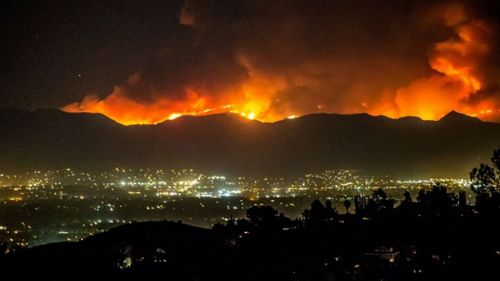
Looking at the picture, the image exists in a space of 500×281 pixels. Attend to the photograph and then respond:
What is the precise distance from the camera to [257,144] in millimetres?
139500

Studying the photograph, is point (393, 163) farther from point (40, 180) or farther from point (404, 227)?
point (404, 227)

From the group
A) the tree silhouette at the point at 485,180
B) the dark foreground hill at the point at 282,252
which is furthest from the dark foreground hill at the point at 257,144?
the dark foreground hill at the point at 282,252

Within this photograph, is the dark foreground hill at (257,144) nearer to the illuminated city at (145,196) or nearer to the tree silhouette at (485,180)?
the illuminated city at (145,196)

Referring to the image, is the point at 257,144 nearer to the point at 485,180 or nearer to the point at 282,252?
the point at 485,180

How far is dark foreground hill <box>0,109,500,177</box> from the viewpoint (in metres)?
129

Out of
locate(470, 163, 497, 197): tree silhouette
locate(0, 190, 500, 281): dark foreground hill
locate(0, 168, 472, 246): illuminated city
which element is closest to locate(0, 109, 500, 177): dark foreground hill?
locate(0, 168, 472, 246): illuminated city

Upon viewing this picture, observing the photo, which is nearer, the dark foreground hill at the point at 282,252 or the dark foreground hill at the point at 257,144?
the dark foreground hill at the point at 282,252

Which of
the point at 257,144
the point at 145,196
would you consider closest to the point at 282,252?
the point at 145,196

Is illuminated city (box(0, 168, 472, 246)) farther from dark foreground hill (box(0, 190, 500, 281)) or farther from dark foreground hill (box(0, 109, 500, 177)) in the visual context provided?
dark foreground hill (box(0, 190, 500, 281))

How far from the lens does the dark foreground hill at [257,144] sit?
129 meters

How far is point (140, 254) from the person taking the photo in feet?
61.5

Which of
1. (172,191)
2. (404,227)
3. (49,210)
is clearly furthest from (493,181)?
(172,191)

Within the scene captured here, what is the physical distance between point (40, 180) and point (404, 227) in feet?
334

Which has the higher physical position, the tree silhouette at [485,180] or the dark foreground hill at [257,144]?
the dark foreground hill at [257,144]
